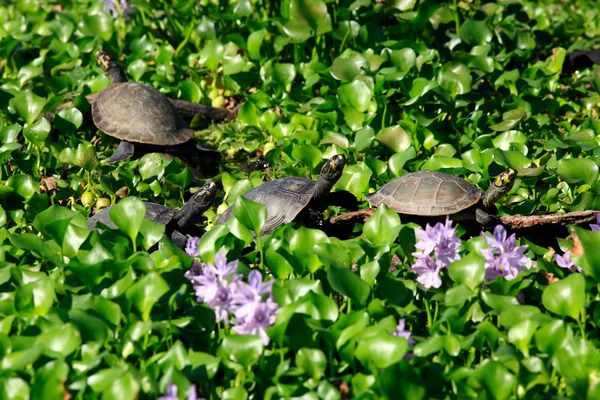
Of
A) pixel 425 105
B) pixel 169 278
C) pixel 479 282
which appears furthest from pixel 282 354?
pixel 425 105

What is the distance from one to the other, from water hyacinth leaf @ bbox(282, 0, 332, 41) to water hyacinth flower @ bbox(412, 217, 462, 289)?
3.58 m

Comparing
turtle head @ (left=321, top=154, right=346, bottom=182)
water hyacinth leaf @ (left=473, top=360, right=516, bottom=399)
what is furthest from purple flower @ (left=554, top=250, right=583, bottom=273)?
turtle head @ (left=321, top=154, right=346, bottom=182)

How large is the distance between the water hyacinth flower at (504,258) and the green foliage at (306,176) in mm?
74

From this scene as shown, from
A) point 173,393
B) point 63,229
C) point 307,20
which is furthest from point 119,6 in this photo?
point 173,393

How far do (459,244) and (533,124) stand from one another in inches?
116

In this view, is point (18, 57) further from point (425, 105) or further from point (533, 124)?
point (533, 124)

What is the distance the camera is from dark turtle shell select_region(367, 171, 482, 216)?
4.82m

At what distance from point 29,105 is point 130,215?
8.30 feet

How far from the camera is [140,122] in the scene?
6.35 metres

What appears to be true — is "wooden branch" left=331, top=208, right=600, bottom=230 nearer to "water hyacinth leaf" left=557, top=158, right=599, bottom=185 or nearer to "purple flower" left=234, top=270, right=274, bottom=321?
"water hyacinth leaf" left=557, top=158, right=599, bottom=185

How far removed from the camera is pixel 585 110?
6812mm

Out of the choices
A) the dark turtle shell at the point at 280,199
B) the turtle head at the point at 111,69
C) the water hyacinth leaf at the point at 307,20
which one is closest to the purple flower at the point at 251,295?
the dark turtle shell at the point at 280,199

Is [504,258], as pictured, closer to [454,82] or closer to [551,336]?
[551,336]

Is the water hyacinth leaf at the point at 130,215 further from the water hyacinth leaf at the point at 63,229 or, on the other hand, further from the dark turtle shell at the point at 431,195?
the dark turtle shell at the point at 431,195
